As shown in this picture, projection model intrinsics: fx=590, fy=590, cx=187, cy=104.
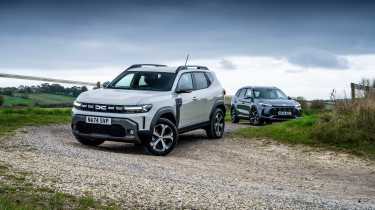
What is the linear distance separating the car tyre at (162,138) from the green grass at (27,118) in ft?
16.5

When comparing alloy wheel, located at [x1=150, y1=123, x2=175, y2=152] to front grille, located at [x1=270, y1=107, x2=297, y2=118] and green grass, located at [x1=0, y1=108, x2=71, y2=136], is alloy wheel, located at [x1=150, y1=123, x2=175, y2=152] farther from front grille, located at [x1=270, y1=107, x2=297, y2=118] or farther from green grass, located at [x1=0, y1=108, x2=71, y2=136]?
front grille, located at [x1=270, y1=107, x2=297, y2=118]

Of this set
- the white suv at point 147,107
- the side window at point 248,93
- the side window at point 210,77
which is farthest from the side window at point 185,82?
the side window at point 248,93

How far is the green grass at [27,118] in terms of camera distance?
63.1 feet

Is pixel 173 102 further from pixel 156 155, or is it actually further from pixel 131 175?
pixel 131 175

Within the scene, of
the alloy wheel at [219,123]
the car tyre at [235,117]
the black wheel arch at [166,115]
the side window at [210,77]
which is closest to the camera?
the black wheel arch at [166,115]

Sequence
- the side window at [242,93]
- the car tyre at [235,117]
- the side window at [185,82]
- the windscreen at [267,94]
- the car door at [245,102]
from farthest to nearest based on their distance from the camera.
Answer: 1. the car tyre at [235,117]
2. the side window at [242,93]
3. the car door at [245,102]
4. the windscreen at [267,94]
5. the side window at [185,82]

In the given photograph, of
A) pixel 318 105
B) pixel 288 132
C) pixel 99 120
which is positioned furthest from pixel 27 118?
pixel 318 105

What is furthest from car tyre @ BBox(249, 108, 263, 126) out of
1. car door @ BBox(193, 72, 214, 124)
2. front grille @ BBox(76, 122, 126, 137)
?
front grille @ BBox(76, 122, 126, 137)

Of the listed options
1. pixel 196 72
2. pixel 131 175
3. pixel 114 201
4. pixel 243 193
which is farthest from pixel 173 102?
pixel 114 201

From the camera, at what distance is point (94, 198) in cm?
860

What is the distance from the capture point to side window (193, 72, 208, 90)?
16.4 metres

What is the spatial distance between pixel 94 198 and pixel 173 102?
6.36 m

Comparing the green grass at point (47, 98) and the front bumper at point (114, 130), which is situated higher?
the green grass at point (47, 98)

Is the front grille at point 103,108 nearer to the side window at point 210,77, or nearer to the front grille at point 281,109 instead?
the side window at point 210,77
